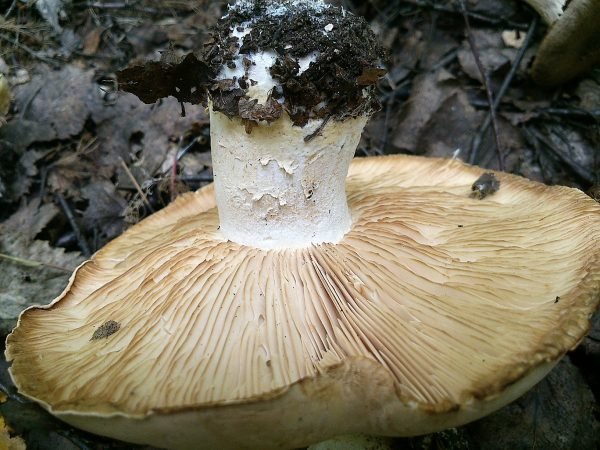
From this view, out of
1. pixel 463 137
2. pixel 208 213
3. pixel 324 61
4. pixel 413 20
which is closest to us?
pixel 324 61

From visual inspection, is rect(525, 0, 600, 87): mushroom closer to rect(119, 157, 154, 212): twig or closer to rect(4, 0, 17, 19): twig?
rect(119, 157, 154, 212): twig

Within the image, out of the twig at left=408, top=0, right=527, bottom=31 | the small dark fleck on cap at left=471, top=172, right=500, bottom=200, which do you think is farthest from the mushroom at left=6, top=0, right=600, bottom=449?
the twig at left=408, top=0, right=527, bottom=31

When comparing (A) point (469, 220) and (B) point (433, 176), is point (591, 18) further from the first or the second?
(A) point (469, 220)

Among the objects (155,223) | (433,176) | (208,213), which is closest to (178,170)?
(155,223)

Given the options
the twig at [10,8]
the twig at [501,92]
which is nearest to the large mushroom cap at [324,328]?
the twig at [501,92]

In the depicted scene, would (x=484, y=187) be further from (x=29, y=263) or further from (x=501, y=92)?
(x=29, y=263)

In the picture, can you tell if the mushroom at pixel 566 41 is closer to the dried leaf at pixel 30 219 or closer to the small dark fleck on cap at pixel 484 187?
the small dark fleck on cap at pixel 484 187
